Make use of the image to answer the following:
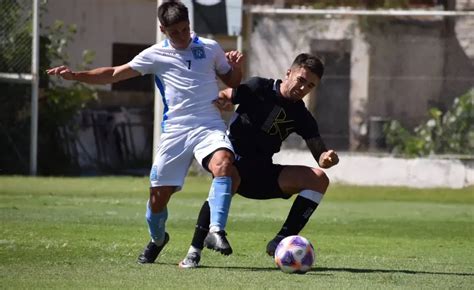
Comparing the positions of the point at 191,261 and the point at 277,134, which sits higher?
the point at 277,134

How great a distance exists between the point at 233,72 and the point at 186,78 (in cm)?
41

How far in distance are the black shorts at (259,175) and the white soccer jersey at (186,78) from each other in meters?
0.45

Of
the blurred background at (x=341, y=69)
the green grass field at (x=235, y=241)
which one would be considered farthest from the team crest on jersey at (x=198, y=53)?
the blurred background at (x=341, y=69)

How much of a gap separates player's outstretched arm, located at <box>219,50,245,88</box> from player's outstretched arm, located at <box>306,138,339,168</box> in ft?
2.48

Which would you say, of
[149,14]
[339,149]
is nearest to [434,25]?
[339,149]

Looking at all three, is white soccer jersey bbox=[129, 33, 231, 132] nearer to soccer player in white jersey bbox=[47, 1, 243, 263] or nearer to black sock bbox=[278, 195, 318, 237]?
soccer player in white jersey bbox=[47, 1, 243, 263]

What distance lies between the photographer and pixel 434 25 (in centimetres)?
2439

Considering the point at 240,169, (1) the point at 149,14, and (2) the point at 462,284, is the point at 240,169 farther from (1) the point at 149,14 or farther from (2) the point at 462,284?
(1) the point at 149,14

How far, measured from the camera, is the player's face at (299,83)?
9.97 meters

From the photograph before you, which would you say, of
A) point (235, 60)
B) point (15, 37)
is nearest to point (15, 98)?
point (15, 37)

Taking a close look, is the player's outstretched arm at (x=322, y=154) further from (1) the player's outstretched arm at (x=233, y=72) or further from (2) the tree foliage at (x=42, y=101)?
(2) the tree foliage at (x=42, y=101)

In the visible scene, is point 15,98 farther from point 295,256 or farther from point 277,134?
point 295,256

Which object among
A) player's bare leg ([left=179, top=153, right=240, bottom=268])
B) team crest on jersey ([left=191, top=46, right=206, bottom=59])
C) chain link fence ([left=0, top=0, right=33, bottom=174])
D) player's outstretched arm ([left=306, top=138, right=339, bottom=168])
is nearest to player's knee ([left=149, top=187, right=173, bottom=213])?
player's bare leg ([left=179, top=153, right=240, bottom=268])

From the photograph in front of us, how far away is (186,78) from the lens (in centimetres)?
987
